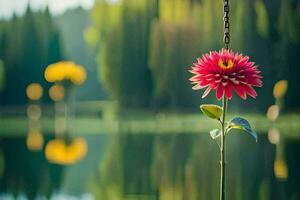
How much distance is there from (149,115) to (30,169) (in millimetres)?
2261

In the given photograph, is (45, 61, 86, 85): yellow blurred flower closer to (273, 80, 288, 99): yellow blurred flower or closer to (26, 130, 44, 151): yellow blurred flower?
(26, 130, 44, 151): yellow blurred flower

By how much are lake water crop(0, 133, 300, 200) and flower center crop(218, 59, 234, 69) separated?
267 centimetres

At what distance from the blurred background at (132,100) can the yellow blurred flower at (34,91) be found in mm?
14

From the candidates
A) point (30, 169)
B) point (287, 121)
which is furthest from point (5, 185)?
point (287, 121)

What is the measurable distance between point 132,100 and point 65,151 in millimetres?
1044

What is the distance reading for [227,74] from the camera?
52.9 inches

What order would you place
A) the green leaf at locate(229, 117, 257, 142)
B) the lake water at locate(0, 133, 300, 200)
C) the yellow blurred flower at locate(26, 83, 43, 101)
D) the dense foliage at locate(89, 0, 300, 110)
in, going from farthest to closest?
the yellow blurred flower at locate(26, 83, 43, 101), the dense foliage at locate(89, 0, 300, 110), the lake water at locate(0, 133, 300, 200), the green leaf at locate(229, 117, 257, 142)

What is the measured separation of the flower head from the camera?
134 cm

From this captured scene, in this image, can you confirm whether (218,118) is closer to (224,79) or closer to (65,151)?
(224,79)

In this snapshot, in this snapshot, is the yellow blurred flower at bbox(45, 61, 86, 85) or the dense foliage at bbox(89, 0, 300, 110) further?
the yellow blurred flower at bbox(45, 61, 86, 85)

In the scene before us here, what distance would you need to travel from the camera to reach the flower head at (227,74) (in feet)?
4.40

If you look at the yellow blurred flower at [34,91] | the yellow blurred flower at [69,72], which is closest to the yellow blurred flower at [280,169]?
the yellow blurred flower at [69,72]

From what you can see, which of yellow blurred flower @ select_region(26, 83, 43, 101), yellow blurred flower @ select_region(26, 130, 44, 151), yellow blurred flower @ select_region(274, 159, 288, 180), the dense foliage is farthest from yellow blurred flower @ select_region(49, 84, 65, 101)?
yellow blurred flower @ select_region(274, 159, 288, 180)

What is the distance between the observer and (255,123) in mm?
7145
